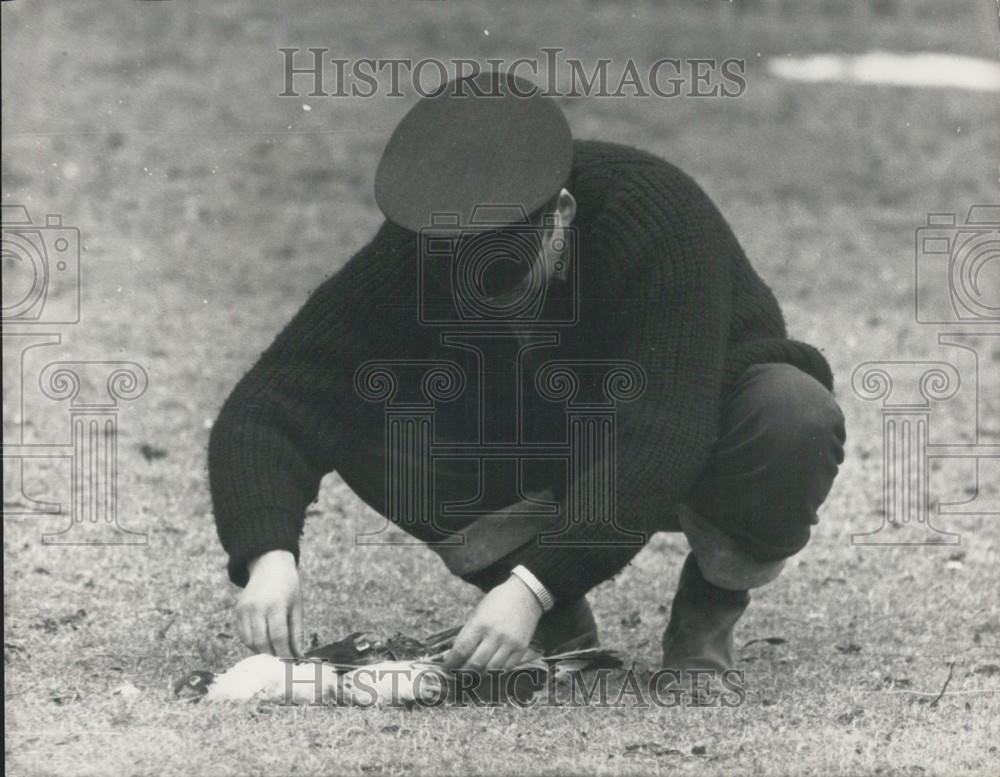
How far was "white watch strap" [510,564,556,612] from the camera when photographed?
2.79m

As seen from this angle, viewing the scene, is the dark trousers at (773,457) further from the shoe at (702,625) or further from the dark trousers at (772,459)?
the shoe at (702,625)

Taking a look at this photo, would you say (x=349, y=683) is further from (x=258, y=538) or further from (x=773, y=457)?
(x=773, y=457)

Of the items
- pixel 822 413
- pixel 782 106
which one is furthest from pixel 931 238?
pixel 822 413

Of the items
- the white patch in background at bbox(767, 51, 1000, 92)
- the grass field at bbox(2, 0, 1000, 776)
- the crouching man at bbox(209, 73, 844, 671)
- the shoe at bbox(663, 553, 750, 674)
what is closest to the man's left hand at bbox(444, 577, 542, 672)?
the crouching man at bbox(209, 73, 844, 671)

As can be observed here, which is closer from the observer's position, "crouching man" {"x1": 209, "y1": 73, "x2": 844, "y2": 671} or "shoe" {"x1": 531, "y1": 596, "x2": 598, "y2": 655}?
"crouching man" {"x1": 209, "y1": 73, "x2": 844, "y2": 671}

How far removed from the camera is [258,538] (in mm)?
2863

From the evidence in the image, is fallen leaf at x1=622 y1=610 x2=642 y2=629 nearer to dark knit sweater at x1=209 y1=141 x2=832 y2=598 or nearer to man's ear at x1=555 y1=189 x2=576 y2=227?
dark knit sweater at x1=209 y1=141 x2=832 y2=598

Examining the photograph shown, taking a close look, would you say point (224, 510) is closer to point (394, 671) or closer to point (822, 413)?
point (394, 671)

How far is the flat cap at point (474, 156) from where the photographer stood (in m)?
2.85

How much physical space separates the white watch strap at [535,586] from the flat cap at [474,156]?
599 millimetres

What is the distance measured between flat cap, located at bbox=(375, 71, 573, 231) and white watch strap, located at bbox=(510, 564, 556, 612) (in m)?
0.60

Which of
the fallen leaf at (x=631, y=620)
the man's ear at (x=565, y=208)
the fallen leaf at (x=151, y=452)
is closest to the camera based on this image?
the man's ear at (x=565, y=208)

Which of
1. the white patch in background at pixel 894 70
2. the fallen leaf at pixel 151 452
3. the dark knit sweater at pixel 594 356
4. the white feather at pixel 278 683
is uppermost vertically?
the white patch in background at pixel 894 70

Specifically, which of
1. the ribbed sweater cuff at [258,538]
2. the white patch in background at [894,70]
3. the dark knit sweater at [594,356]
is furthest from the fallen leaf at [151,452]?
the white patch in background at [894,70]
